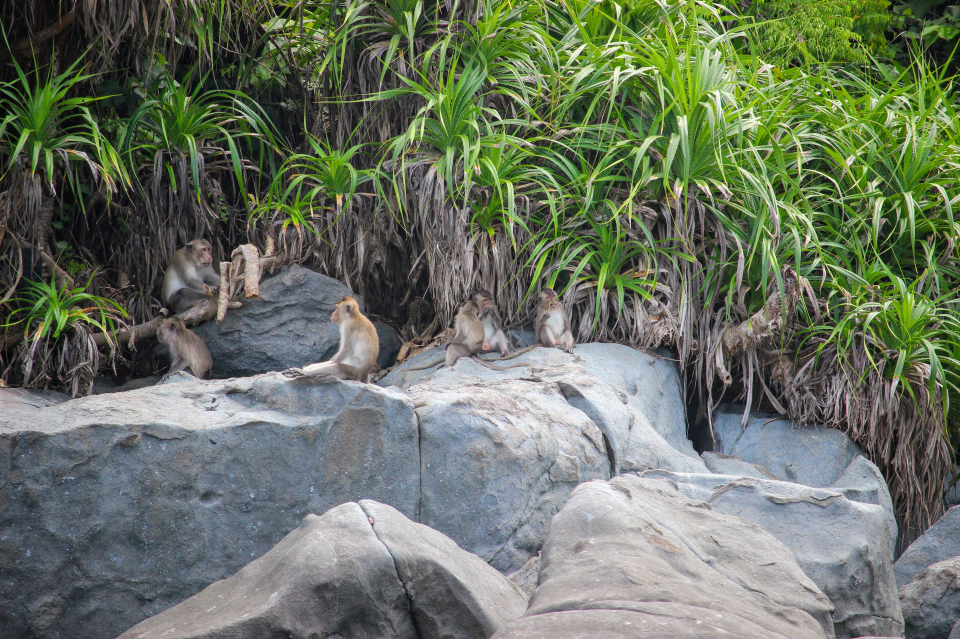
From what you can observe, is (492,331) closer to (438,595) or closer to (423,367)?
(423,367)

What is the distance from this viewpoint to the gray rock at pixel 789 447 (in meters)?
5.55

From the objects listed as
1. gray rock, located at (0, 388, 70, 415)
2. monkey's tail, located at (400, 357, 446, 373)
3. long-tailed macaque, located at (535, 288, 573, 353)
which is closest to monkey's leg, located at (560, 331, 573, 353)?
long-tailed macaque, located at (535, 288, 573, 353)

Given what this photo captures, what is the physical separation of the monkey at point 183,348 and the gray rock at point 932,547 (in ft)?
16.0

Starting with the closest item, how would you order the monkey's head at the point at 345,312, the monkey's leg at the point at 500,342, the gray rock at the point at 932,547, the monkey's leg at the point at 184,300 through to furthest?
the monkey's head at the point at 345,312 < the gray rock at the point at 932,547 < the monkey's leg at the point at 500,342 < the monkey's leg at the point at 184,300

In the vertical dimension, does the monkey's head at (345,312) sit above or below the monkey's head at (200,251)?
above

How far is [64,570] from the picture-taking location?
3.27 meters

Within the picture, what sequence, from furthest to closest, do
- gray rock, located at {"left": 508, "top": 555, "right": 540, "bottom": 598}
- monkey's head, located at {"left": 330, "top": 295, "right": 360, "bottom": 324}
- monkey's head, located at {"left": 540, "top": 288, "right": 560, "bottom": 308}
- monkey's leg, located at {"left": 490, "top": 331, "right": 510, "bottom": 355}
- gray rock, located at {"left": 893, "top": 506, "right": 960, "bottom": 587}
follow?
monkey's leg, located at {"left": 490, "top": 331, "right": 510, "bottom": 355} < monkey's head, located at {"left": 540, "top": 288, "right": 560, "bottom": 308} < gray rock, located at {"left": 893, "top": 506, "right": 960, "bottom": 587} < monkey's head, located at {"left": 330, "top": 295, "right": 360, "bottom": 324} < gray rock, located at {"left": 508, "top": 555, "right": 540, "bottom": 598}

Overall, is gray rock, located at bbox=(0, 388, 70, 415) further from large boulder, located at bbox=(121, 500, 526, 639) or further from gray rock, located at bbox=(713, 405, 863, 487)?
gray rock, located at bbox=(713, 405, 863, 487)

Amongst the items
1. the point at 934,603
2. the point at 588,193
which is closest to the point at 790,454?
the point at 934,603

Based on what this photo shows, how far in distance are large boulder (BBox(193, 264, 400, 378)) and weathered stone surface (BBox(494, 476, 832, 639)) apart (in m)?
3.06

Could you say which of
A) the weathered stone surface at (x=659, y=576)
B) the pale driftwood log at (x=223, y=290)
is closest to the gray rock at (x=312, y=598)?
the weathered stone surface at (x=659, y=576)

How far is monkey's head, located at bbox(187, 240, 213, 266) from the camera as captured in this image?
235 inches

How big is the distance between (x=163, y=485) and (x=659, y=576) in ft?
7.15

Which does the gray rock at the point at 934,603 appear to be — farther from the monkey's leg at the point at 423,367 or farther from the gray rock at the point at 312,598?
the monkey's leg at the point at 423,367
